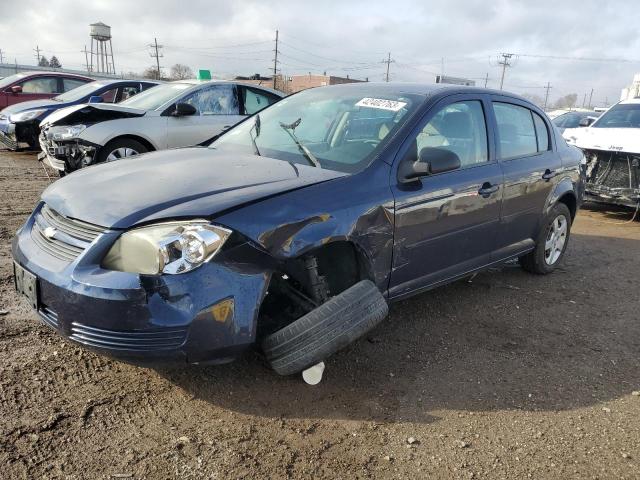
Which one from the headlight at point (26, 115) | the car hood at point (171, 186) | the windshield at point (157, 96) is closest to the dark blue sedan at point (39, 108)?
the headlight at point (26, 115)

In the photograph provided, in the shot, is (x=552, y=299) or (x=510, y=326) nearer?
(x=510, y=326)

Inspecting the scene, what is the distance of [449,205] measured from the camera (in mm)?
3477

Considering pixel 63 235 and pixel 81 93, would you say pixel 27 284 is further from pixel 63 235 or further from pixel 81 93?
pixel 81 93

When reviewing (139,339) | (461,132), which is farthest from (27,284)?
(461,132)

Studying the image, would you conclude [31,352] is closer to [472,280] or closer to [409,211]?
[409,211]

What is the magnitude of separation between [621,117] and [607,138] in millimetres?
1148

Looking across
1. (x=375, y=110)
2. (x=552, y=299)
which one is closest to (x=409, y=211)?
(x=375, y=110)

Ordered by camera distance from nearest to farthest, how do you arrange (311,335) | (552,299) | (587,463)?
(587,463) < (311,335) < (552,299)

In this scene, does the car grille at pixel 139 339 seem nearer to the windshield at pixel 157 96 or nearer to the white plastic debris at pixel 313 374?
the white plastic debris at pixel 313 374

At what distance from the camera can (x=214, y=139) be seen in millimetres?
4129

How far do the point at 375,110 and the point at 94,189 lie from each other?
1.84 m

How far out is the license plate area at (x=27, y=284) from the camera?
2.57m

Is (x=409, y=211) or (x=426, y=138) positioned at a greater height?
(x=426, y=138)

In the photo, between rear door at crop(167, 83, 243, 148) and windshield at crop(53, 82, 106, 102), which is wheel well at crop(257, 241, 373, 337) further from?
windshield at crop(53, 82, 106, 102)
